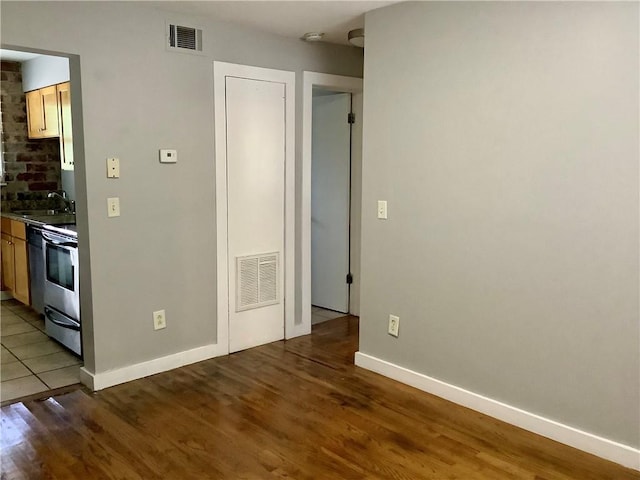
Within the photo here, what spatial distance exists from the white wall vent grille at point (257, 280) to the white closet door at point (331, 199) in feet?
3.12

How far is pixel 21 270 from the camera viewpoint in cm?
493

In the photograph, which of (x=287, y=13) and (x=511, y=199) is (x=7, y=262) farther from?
(x=511, y=199)

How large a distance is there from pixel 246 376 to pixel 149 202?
126cm

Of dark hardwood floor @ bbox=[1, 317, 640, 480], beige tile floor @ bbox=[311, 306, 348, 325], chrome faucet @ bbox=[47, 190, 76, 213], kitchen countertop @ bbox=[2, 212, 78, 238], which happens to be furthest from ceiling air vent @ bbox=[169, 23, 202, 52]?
chrome faucet @ bbox=[47, 190, 76, 213]

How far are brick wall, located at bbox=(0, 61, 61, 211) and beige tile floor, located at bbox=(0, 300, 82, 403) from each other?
4.34 feet

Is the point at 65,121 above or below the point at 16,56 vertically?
below

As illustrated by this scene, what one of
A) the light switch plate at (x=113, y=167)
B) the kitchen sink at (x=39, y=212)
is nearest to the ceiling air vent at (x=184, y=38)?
the light switch plate at (x=113, y=167)

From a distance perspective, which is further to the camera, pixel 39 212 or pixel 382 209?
pixel 39 212

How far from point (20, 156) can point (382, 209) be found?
13.2 ft

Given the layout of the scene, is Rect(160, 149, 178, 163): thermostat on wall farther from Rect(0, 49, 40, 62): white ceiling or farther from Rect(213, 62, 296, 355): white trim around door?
Rect(0, 49, 40, 62): white ceiling

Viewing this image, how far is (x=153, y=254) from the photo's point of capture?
3453 mm

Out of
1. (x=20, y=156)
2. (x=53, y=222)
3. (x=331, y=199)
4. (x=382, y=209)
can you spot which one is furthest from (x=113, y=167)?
(x=20, y=156)

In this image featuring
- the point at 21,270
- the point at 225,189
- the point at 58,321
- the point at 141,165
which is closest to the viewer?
the point at 141,165

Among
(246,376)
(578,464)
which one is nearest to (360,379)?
(246,376)
